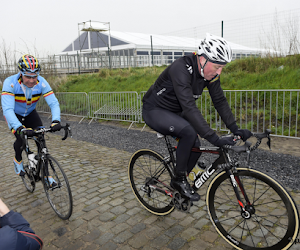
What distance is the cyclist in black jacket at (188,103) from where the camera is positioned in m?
2.67

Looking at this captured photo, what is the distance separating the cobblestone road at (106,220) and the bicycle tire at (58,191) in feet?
0.44

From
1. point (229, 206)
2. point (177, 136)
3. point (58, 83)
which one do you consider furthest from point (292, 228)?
point (58, 83)

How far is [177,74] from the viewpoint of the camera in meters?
2.83

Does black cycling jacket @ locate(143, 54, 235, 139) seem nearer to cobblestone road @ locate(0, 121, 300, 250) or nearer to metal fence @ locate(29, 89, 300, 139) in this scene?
cobblestone road @ locate(0, 121, 300, 250)

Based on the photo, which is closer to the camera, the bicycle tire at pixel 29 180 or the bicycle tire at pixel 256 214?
the bicycle tire at pixel 256 214

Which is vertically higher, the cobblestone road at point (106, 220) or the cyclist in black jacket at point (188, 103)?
the cyclist in black jacket at point (188, 103)

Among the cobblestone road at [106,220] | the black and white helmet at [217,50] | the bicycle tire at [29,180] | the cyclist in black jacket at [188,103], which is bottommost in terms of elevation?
the cobblestone road at [106,220]

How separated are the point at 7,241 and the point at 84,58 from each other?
2667cm

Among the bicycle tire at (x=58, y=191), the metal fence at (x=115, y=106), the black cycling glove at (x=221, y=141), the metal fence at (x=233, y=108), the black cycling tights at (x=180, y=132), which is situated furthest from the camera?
the metal fence at (x=115, y=106)

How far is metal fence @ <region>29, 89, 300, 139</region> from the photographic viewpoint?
23.9 feet

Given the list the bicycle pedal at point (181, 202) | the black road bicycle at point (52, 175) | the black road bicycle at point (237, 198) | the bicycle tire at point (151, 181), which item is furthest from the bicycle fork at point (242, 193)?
the black road bicycle at point (52, 175)

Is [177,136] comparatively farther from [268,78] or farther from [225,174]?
[268,78]

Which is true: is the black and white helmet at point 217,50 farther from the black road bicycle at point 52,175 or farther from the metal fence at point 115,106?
the metal fence at point 115,106

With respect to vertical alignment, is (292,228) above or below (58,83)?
below
